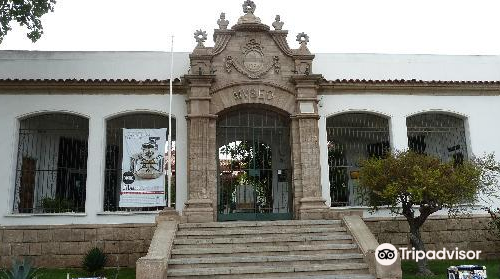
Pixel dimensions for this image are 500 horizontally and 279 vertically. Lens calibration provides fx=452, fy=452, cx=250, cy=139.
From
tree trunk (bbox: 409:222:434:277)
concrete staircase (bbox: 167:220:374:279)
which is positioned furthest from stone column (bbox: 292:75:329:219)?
tree trunk (bbox: 409:222:434:277)

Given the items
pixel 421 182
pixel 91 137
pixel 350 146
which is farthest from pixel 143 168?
pixel 350 146

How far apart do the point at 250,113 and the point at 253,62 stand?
1637 mm

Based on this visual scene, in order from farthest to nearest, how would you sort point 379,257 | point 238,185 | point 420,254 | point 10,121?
point 238,185 < point 10,121 < point 420,254 < point 379,257

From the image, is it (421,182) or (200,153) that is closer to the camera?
(421,182)

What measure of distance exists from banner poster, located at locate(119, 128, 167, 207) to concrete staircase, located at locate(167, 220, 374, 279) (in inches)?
75.9

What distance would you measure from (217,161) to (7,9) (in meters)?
7.10

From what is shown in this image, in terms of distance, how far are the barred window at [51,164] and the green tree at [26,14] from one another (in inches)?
101

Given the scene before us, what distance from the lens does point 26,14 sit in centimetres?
1227

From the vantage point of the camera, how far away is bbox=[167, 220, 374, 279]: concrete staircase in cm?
974

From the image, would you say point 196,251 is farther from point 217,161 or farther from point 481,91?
point 481,91

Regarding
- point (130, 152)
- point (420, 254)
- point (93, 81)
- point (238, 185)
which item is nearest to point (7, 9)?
point (93, 81)

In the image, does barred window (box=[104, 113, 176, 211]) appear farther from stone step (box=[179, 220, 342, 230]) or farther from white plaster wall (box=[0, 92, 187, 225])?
stone step (box=[179, 220, 342, 230])

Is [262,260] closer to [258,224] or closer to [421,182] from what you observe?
[258,224]

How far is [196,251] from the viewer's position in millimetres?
10375
